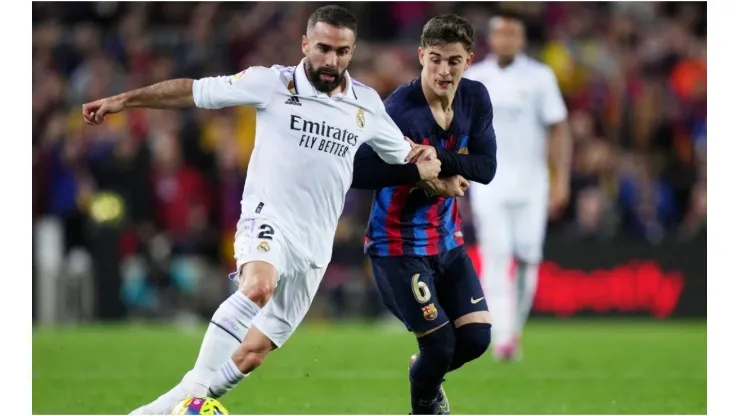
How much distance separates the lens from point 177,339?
14.3 meters

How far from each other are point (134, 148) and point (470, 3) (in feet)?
19.5

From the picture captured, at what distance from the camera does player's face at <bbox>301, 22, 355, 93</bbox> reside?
6.68 m

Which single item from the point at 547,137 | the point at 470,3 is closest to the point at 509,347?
the point at 547,137

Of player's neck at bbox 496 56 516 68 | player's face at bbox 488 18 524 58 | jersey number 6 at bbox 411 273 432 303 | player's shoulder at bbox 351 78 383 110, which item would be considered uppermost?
player's face at bbox 488 18 524 58

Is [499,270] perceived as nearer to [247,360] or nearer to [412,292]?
[412,292]

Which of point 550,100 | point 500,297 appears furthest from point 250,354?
point 550,100

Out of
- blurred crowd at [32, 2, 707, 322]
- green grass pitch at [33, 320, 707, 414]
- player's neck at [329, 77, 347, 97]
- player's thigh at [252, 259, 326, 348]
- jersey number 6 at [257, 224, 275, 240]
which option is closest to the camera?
jersey number 6 at [257, 224, 275, 240]

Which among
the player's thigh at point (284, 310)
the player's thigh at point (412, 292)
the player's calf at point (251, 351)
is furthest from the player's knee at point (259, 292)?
Result: the player's thigh at point (412, 292)

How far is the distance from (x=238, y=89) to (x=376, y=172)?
3.25 ft

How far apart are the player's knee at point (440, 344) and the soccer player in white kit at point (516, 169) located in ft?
14.0

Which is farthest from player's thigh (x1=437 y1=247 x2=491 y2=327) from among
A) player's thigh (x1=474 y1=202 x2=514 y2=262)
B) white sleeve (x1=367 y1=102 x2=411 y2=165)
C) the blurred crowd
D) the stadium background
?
the blurred crowd

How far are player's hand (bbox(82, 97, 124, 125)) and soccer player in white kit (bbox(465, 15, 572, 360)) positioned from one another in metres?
5.55

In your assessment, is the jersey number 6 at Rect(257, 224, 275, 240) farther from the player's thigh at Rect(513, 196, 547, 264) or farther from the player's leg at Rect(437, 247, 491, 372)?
the player's thigh at Rect(513, 196, 547, 264)

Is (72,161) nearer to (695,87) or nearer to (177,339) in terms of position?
(177,339)
